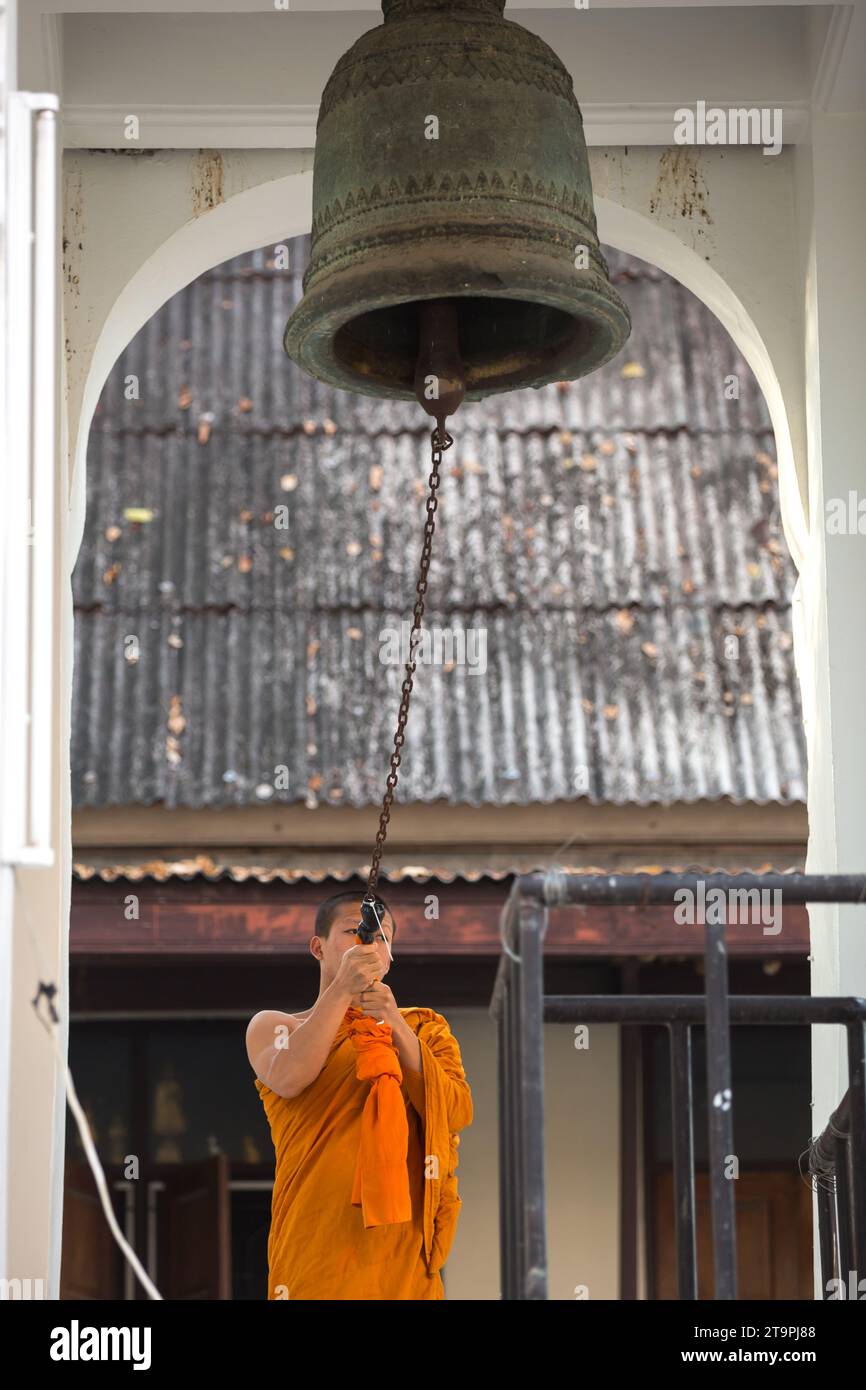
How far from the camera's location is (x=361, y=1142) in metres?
4.10

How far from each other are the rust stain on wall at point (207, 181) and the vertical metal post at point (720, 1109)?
9.73 ft

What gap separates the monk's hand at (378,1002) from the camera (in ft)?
13.4

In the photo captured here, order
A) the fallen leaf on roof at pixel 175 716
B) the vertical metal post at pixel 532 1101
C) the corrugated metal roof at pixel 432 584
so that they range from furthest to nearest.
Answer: the fallen leaf on roof at pixel 175 716 < the corrugated metal roof at pixel 432 584 < the vertical metal post at pixel 532 1101

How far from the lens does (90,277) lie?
494 cm

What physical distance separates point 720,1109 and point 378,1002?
1495 mm

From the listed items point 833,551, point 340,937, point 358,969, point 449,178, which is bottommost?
point 358,969

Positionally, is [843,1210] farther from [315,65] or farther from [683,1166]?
[315,65]

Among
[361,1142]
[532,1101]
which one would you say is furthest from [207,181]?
[532,1101]

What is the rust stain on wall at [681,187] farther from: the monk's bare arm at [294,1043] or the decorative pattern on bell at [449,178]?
the monk's bare arm at [294,1043]

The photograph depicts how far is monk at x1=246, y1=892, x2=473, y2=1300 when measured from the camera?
4.07 meters

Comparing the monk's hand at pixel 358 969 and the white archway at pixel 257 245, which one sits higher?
the white archway at pixel 257 245

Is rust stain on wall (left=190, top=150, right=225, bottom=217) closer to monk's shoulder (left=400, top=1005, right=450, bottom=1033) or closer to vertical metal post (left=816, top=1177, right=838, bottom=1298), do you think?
monk's shoulder (left=400, top=1005, right=450, bottom=1033)

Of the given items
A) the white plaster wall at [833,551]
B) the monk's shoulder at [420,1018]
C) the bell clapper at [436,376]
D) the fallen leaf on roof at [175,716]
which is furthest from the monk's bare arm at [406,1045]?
the fallen leaf on roof at [175,716]

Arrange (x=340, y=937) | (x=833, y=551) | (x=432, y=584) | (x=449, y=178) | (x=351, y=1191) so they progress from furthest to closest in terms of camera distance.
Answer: (x=432, y=584)
(x=833, y=551)
(x=340, y=937)
(x=351, y=1191)
(x=449, y=178)
